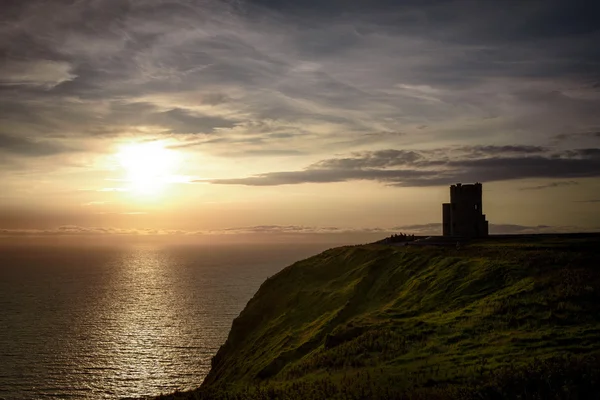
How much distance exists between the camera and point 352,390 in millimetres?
21969

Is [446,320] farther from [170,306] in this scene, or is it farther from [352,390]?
[170,306]

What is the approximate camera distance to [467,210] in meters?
70.2

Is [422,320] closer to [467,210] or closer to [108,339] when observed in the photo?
[467,210]

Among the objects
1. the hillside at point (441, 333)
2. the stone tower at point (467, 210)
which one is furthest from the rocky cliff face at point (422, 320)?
the stone tower at point (467, 210)

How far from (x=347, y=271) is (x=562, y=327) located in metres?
37.1

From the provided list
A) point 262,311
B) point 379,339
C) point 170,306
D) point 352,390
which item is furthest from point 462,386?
point 170,306

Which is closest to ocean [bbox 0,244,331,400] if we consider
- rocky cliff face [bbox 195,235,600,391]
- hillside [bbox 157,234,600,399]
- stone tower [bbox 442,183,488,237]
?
rocky cliff face [bbox 195,235,600,391]

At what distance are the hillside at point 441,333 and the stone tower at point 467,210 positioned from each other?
15.3m

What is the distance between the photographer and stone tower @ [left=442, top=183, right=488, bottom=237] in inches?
2763

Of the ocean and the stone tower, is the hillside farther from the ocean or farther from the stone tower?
the ocean

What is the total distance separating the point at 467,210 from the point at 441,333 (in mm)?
45029

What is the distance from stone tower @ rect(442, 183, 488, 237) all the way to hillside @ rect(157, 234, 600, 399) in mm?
15262

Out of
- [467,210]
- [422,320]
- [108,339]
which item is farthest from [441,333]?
[108,339]

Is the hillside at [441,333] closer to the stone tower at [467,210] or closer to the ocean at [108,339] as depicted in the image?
the stone tower at [467,210]
